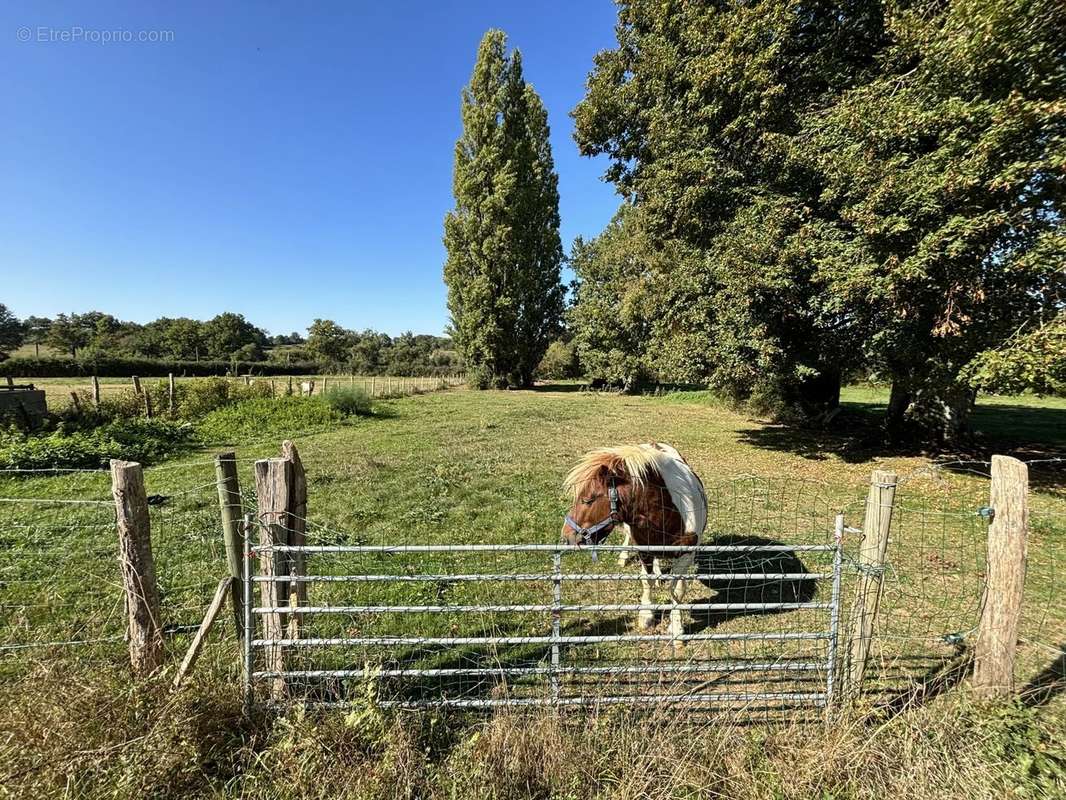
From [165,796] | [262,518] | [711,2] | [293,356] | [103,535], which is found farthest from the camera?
[293,356]

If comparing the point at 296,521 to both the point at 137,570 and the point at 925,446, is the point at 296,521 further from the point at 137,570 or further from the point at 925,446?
the point at 925,446

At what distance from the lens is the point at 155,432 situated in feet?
35.9

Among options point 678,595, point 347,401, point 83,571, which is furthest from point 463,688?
point 347,401

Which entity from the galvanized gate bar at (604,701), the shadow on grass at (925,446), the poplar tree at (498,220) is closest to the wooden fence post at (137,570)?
the galvanized gate bar at (604,701)

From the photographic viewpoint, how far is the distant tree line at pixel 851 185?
5492 mm

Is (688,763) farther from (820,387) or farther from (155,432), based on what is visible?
(820,387)

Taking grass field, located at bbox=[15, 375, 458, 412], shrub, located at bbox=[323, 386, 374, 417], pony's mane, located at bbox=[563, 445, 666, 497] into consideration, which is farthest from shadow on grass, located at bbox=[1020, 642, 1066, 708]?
grass field, located at bbox=[15, 375, 458, 412]

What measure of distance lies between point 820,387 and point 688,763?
14551mm

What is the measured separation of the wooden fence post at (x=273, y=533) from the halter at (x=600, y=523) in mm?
1835

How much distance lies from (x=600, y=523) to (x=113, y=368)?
5426cm

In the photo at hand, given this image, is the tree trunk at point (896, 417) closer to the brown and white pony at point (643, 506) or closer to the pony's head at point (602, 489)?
the brown and white pony at point (643, 506)

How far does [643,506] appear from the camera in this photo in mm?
3510

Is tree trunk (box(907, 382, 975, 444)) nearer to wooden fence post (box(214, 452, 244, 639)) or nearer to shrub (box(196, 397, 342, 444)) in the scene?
wooden fence post (box(214, 452, 244, 639))

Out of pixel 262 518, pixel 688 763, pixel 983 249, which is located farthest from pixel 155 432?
pixel 983 249
